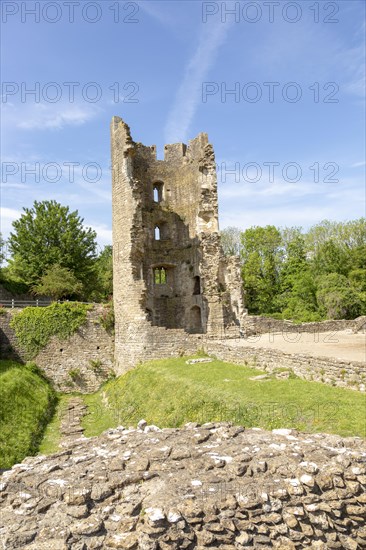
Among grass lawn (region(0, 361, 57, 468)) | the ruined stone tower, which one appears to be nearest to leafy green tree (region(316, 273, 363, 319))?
the ruined stone tower

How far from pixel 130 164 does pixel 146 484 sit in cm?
1901

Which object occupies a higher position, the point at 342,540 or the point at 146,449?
the point at 146,449

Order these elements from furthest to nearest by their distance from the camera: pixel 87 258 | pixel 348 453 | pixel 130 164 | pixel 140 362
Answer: pixel 87 258 < pixel 130 164 < pixel 140 362 < pixel 348 453

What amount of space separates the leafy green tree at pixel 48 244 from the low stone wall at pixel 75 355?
12.1 metres

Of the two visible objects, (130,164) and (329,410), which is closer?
(329,410)

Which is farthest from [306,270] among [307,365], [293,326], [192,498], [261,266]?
[192,498]

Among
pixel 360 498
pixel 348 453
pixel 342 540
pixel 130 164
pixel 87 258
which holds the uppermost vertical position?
pixel 130 164

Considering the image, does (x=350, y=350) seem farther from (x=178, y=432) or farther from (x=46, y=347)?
(x=46, y=347)

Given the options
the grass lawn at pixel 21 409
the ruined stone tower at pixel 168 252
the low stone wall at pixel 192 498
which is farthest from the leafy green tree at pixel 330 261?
the low stone wall at pixel 192 498

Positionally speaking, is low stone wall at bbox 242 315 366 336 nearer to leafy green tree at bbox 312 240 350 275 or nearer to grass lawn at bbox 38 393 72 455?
grass lawn at bbox 38 393 72 455

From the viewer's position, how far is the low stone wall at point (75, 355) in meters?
22.0

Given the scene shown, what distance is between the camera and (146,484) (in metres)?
5.23

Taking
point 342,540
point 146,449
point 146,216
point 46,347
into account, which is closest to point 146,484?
point 146,449

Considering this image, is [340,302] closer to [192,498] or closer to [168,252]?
[168,252]
